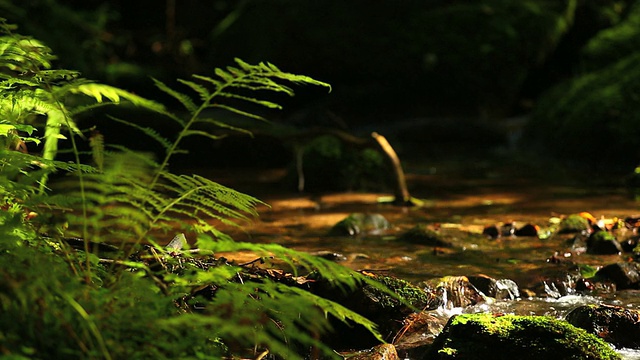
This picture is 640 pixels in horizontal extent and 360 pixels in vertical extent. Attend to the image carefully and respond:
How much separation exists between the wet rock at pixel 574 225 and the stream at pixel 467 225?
0.16m

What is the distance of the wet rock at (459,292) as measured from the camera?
3885 mm

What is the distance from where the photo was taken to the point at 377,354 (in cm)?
297

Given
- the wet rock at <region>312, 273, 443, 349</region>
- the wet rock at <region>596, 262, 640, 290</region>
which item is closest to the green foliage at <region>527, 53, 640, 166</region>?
the wet rock at <region>596, 262, 640, 290</region>

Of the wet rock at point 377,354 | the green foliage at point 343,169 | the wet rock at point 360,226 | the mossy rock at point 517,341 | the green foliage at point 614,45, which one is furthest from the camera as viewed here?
the green foliage at point 614,45

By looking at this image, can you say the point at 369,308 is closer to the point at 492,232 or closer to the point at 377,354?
the point at 377,354

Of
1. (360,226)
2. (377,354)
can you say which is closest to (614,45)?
(360,226)

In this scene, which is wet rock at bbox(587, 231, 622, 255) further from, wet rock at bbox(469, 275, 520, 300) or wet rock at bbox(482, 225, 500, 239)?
wet rock at bbox(469, 275, 520, 300)

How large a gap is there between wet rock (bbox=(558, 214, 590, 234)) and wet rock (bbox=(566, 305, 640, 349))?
2.41 m

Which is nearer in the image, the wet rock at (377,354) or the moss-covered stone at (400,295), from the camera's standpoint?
the wet rock at (377,354)

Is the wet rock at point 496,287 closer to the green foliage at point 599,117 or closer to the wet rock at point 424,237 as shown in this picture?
the wet rock at point 424,237

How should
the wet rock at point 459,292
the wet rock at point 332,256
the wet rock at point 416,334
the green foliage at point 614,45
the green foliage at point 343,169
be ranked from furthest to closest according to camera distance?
the green foliage at point 614,45 < the green foliage at point 343,169 < the wet rock at point 332,256 < the wet rock at point 459,292 < the wet rock at point 416,334

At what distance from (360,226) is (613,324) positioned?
2855mm

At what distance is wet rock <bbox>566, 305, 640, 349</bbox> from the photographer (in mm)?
3268

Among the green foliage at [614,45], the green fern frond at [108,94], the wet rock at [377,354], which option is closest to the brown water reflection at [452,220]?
the wet rock at [377,354]
